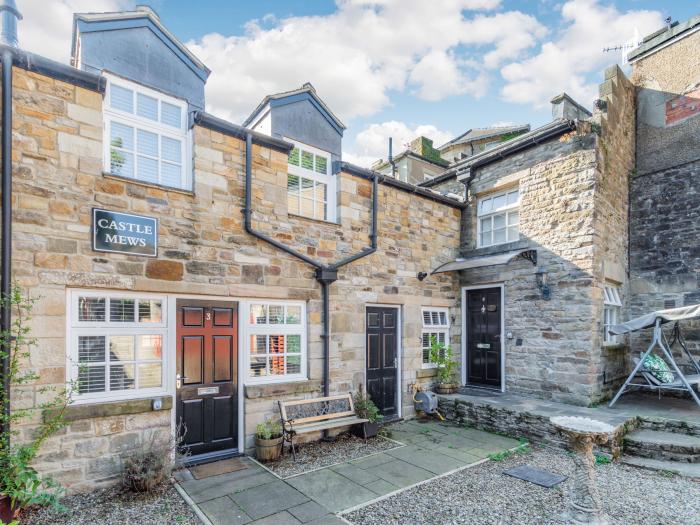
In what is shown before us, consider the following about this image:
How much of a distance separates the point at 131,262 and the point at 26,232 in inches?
42.2

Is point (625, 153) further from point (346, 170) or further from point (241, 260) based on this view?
point (241, 260)

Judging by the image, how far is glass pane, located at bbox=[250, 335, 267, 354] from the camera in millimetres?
5977

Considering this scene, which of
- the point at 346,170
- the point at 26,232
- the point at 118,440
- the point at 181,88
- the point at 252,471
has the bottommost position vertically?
the point at 252,471

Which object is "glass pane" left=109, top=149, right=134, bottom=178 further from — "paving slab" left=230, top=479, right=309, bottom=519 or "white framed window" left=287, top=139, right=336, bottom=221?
"paving slab" left=230, top=479, right=309, bottom=519

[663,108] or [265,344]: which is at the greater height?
[663,108]

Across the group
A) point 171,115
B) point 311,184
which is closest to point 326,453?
point 311,184

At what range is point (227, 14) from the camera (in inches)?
236

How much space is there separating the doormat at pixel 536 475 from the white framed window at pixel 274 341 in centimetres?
328

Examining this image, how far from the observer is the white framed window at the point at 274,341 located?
19.5ft

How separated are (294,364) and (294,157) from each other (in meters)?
3.49

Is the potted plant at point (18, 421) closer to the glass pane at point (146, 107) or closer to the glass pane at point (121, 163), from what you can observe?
the glass pane at point (121, 163)

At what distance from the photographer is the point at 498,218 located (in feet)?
29.3

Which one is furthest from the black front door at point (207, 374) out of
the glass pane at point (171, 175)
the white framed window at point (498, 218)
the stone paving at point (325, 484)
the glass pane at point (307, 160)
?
the white framed window at point (498, 218)

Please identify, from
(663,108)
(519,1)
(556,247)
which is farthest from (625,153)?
(519,1)
